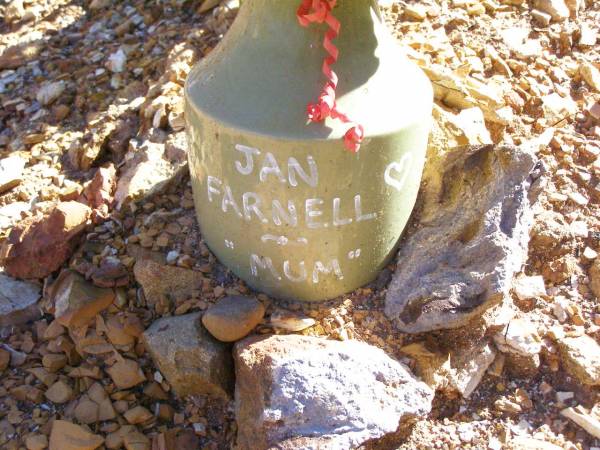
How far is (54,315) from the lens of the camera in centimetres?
249

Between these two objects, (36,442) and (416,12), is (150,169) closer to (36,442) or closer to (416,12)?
(36,442)

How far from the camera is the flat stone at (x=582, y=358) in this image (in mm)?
2295

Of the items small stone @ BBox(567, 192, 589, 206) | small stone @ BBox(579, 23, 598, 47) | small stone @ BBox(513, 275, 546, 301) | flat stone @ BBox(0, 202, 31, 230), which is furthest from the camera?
small stone @ BBox(579, 23, 598, 47)

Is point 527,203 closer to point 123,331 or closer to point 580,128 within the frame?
point 580,128

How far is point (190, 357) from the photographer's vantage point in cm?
224

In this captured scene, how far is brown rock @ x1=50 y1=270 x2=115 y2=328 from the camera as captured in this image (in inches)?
94.1

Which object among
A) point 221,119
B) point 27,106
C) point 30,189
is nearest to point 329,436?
point 221,119

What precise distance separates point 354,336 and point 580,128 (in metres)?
1.39

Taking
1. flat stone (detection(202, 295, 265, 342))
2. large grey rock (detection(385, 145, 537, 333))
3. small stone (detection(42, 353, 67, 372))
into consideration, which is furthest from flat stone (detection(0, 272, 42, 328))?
large grey rock (detection(385, 145, 537, 333))

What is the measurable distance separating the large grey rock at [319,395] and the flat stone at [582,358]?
53 centimetres

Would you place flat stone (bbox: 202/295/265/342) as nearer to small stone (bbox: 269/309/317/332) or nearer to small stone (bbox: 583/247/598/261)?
small stone (bbox: 269/309/317/332)

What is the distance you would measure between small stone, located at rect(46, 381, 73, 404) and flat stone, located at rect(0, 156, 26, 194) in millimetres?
1049

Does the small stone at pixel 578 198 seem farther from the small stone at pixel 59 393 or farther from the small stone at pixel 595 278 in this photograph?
the small stone at pixel 59 393

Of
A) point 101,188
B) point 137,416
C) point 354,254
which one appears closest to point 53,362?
point 137,416
